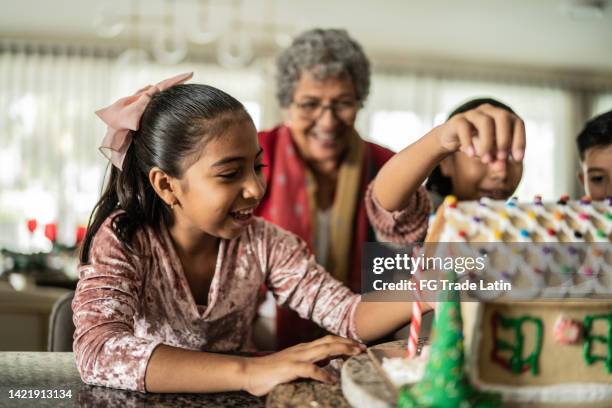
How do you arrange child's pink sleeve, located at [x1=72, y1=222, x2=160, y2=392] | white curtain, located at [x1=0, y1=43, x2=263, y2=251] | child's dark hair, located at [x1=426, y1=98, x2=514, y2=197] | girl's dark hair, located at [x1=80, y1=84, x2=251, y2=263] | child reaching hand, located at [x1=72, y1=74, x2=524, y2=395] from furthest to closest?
white curtain, located at [x1=0, y1=43, x2=263, y2=251]
child's dark hair, located at [x1=426, y1=98, x2=514, y2=197]
girl's dark hair, located at [x1=80, y1=84, x2=251, y2=263]
child reaching hand, located at [x1=72, y1=74, x2=524, y2=395]
child's pink sleeve, located at [x1=72, y1=222, x2=160, y2=392]

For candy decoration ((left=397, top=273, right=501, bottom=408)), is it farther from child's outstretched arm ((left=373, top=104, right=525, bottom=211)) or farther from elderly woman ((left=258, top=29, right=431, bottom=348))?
elderly woman ((left=258, top=29, right=431, bottom=348))

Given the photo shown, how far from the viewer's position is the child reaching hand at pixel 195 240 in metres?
1.13

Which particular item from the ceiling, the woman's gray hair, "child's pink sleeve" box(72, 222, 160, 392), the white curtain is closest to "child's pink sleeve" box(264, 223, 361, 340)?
"child's pink sleeve" box(72, 222, 160, 392)

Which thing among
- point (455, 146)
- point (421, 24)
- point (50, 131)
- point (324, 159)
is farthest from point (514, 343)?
point (50, 131)

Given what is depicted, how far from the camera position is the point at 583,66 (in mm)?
8141

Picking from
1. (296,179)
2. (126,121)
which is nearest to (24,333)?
(296,179)

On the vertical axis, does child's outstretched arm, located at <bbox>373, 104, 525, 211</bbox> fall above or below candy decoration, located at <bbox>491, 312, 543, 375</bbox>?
above

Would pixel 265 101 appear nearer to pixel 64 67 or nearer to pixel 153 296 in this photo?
pixel 64 67

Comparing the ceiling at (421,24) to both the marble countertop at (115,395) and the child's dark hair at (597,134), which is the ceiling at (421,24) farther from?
the marble countertop at (115,395)

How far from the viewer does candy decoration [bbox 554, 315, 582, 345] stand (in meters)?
0.72

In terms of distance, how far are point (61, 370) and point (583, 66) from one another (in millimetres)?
8364

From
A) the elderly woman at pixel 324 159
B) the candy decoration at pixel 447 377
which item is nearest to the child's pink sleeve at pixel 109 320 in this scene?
the candy decoration at pixel 447 377

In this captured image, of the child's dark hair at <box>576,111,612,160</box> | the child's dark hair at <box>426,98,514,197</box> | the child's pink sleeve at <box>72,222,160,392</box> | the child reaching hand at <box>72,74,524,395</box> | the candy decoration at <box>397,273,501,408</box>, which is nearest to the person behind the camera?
the candy decoration at <box>397,273,501,408</box>

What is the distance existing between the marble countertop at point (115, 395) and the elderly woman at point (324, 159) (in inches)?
36.4
